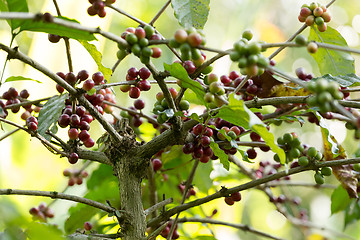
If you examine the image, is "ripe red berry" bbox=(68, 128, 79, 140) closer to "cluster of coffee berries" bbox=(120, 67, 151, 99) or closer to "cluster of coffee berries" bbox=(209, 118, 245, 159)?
"cluster of coffee berries" bbox=(120, 67, 151, 99)

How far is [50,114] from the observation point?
792 mm

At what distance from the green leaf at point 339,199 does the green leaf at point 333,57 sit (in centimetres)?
34

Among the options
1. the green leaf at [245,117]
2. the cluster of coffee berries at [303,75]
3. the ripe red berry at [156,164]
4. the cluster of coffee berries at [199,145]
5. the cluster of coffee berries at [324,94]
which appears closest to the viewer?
the cluster of coffee berries at [324,94]

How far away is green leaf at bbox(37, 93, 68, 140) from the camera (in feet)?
2.57

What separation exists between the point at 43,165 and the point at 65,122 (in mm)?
1066

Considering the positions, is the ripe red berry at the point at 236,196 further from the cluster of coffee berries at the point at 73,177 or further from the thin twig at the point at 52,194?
the cluster of coffee berries at the point at 73,177

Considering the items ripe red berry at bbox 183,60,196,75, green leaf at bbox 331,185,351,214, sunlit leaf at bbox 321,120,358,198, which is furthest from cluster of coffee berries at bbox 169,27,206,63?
green leaf at bbox 331,185,351,214

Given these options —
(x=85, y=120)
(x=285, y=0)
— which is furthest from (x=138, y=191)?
(x=285, y=0)

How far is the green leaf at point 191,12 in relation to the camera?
775 millimetres

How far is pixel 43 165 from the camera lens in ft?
5.90

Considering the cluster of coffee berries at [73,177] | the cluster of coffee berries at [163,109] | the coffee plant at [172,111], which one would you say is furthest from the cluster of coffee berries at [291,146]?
the cluster of coffee berries at [73,177]

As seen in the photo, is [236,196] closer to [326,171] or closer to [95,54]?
[326,171]

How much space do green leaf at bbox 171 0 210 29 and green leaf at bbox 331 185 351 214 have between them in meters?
0.62

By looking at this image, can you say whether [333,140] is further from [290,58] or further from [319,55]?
[290,58]
